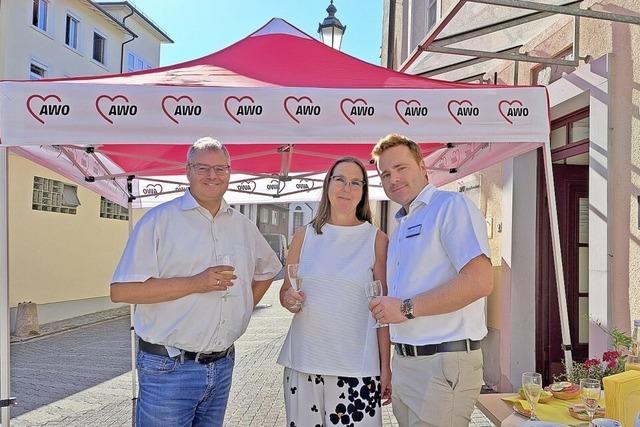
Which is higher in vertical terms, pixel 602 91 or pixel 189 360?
Answer: pixel 602 91

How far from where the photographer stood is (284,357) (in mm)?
2537

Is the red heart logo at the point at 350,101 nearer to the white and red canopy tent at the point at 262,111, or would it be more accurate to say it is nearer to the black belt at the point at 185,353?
the white and red canopy tent at the point at 262,111

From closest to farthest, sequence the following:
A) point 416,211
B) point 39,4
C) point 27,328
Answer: point 416,211
point 27,328
point 39,4

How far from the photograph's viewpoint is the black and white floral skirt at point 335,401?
2.38 m

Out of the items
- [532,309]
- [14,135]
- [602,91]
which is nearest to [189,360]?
[14,135]

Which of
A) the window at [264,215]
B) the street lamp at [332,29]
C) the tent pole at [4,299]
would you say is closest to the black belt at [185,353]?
the tent pole at [4,299]

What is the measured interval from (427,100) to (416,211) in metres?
0.98

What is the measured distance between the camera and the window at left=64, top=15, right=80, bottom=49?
17250 millimetres

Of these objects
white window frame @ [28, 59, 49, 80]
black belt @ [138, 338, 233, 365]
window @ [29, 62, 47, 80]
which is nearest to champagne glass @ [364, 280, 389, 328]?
black belt @ [138, 338, 233, 365]

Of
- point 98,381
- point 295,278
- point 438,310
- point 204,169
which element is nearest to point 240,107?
point 204,169

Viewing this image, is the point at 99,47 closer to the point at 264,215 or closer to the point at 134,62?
the point at 134,62

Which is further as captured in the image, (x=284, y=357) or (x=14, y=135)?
(x=14, y=135)

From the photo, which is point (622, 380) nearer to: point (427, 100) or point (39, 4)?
point (427, 100)

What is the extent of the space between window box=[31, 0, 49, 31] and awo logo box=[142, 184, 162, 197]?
1164cm
